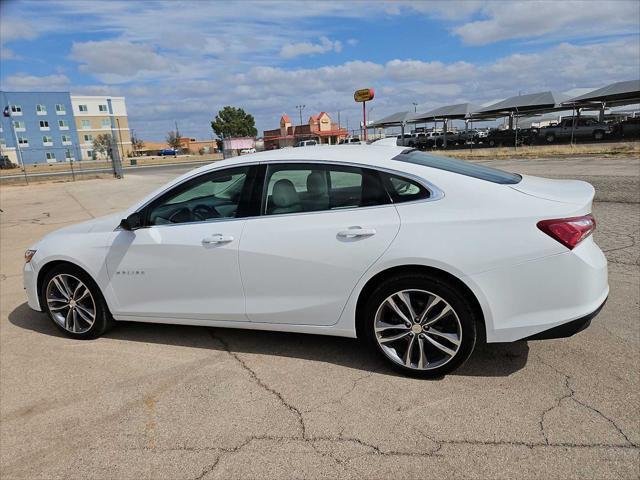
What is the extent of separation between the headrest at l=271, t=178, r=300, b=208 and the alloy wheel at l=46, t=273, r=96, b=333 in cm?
191

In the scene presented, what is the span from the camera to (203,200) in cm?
400

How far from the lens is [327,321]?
3420 mm

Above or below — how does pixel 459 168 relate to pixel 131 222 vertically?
above

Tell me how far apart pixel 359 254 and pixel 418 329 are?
0.64 meters

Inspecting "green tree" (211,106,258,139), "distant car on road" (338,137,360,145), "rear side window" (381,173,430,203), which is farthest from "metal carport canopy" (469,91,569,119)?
"green tree" (211,106,258,139)

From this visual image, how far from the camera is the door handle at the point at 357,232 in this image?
10.3 feet

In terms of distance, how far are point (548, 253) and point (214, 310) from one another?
2391 mm

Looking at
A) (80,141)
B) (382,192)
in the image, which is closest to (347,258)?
(382,192)

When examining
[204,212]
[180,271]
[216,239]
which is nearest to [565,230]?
[216,239]

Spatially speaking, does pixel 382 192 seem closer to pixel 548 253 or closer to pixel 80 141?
pixel 548 253

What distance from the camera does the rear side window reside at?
3.20 meters

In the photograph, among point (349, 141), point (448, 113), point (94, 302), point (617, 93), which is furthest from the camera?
point (448, 113)

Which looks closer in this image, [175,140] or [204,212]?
[204,212]

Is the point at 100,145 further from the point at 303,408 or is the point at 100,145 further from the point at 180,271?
the point at 303,408
